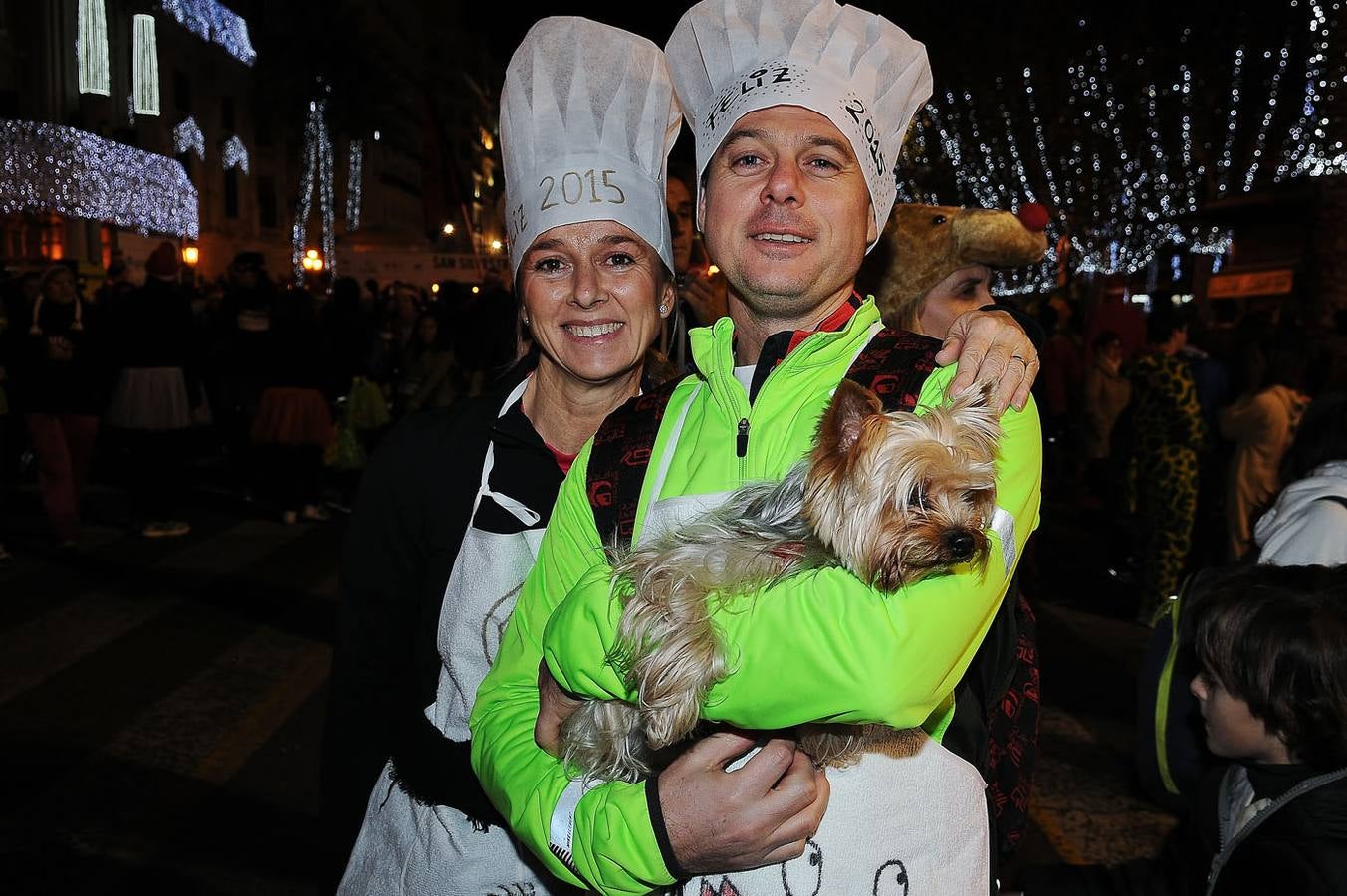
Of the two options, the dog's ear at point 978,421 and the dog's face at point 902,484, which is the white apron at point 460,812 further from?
the dog's ear at point 978,421

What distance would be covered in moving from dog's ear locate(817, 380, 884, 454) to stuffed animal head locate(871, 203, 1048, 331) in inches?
84.0

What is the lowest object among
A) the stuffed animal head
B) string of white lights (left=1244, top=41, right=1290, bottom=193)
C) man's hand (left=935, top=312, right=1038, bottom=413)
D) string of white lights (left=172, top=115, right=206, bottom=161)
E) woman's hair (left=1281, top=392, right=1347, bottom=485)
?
woman's hair (left=1281, top=392, right=1347, bottom=485)

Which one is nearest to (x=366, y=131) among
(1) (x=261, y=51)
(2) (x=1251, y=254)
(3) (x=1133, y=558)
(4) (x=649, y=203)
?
(1) (x=261, y=51)

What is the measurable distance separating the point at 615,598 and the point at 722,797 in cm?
38

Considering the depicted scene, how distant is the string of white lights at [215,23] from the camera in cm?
3903

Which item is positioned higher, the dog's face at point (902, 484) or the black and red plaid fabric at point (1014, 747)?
the dog's face at point (902, 484)

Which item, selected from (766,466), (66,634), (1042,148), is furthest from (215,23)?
(766,466)

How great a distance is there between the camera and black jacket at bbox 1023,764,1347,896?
2523mm

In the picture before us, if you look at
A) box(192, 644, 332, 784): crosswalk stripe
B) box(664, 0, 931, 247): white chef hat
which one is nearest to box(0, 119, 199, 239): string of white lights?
box(192, 644, 332, 784): crosswalk stripe

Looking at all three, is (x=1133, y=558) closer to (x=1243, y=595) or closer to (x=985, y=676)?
(x=1243, y=595)

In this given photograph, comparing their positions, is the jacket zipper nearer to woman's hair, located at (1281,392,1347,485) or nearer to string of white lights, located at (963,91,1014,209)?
woman's hair, located at (1281,392,1347,485)

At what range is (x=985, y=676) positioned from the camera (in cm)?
206

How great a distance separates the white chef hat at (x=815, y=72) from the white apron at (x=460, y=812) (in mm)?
1014

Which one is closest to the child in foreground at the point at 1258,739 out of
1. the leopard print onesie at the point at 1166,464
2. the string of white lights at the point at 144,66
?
the leopard print onesie at the point at 1166,464
